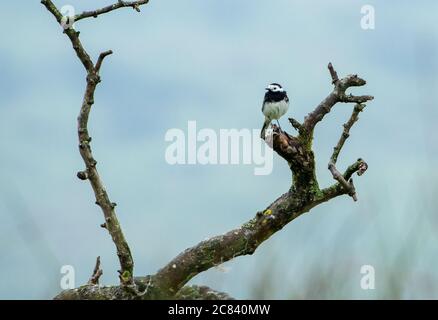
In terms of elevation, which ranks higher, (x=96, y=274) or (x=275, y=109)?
(x=275, y=109)

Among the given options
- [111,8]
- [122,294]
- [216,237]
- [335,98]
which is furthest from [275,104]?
[122,294]

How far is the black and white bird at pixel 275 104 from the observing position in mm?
11281

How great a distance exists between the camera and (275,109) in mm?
11281

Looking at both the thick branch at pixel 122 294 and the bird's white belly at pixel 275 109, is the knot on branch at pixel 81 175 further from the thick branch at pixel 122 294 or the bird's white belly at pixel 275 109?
the bird's white belly at pixel 275 109

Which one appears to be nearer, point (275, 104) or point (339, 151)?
point (339, 151)

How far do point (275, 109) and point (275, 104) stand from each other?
0.08m

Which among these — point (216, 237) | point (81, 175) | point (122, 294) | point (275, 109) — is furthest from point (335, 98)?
point (122, 294)

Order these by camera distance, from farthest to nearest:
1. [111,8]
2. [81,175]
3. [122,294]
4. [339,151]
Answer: [339,151]
[111,8]
[122,294]
[81,175]

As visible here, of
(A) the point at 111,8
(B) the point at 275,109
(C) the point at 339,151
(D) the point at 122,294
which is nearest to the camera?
(D) the point at 122,294

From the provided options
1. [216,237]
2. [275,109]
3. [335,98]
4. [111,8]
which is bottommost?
[216,237]

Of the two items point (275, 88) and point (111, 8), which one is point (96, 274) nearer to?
point (111, 8)
